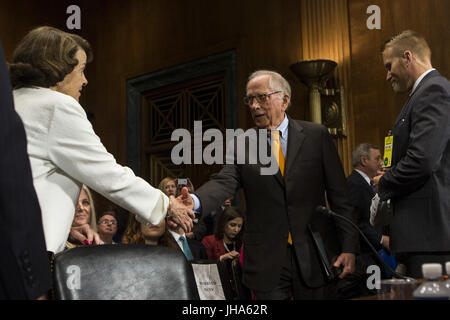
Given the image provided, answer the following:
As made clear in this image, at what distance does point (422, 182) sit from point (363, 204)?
2050mm

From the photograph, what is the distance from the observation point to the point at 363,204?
14.7 ft

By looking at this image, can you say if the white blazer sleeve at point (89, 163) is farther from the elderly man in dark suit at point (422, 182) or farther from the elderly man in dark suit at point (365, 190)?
the elderly man in dark suit at point (365, 190)

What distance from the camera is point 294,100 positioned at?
5.80m

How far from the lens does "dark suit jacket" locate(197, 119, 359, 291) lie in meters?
2.59

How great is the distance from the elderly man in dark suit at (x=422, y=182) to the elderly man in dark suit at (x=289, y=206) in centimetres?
25

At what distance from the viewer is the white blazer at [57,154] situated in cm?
173

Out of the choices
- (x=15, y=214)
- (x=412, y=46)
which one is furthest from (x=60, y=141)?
(x=412, y=46)

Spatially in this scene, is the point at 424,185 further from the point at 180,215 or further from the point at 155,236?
the point at 155,236

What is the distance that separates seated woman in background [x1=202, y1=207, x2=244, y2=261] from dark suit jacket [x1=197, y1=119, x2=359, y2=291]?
1.93 m

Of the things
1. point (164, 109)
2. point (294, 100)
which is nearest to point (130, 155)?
point (164, 109)

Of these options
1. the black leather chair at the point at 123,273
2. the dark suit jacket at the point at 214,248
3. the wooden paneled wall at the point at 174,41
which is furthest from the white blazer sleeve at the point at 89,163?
the wooden paneled wall at the point at 174,41

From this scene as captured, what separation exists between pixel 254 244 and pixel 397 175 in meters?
0.69

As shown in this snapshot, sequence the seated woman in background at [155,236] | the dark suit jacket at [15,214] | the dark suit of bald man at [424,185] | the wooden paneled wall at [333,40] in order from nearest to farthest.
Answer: the dark suit jacket at [15,214]
the dark suit of bald man at [424,185]
the seated woman in background at [155,236]
the wooden paneled wall at [333,40]
